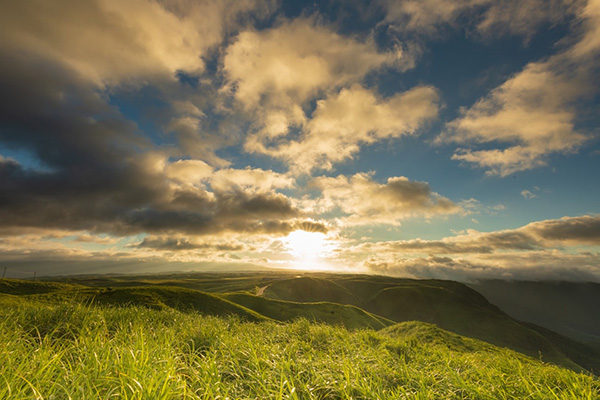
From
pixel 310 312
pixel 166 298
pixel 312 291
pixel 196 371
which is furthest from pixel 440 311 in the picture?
pixel 196 371

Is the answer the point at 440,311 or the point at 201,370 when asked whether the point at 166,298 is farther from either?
the point at 440,311

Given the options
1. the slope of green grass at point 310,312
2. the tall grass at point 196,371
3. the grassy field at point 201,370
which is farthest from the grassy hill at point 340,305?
the tall grass at point 196,371

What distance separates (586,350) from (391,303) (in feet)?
349

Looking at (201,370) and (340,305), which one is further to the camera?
(340,305)

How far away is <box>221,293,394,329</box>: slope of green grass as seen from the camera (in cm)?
4816

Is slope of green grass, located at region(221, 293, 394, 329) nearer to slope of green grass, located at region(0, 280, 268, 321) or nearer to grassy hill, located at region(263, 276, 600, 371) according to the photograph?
slope of green grass, located at region(0, 280, 268, 321)

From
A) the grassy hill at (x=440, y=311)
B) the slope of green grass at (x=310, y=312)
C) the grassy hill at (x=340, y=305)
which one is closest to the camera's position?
the grassy hill at (x=340, y=305)

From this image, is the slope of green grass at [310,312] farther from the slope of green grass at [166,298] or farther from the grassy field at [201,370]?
the grassy field at [201,370]

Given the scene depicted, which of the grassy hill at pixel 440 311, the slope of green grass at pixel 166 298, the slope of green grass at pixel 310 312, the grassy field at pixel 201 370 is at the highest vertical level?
the grassy field at pixel 201 370

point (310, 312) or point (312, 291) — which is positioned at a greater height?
point (310, 312)

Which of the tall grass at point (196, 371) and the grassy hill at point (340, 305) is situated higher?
the tall grass at point (196, 371)

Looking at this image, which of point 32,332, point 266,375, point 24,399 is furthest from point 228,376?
point 32,332

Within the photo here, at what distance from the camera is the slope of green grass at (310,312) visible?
4816 cm

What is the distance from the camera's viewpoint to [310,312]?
50.9 meters
